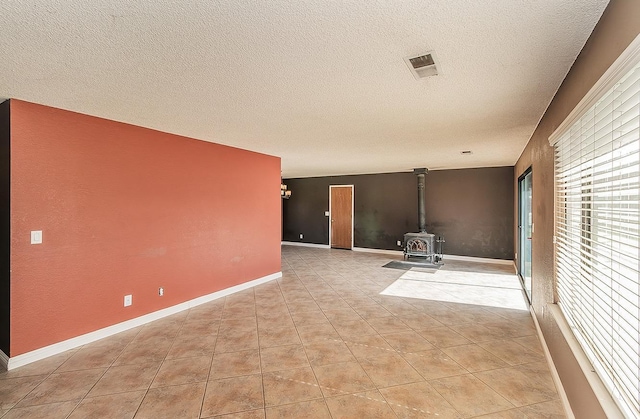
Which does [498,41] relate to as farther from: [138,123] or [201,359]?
[138,123]

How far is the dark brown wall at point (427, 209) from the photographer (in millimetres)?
7145

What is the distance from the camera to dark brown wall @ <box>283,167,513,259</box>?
→ 23.4ft

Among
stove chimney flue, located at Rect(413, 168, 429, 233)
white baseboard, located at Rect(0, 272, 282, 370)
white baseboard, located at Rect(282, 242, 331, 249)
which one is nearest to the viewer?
white baseboard, located at Rect(0, 272, 282, 370)

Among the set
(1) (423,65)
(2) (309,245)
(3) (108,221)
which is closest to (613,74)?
(1) (423,65)

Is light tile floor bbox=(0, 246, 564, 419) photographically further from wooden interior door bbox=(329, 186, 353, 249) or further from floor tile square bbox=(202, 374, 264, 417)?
wooden interior door bbox=(329, 186, 353, 249)

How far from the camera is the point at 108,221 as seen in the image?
3.29 meters

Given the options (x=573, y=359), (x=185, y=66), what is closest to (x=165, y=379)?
(x=185, y=66)

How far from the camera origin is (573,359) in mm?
1875

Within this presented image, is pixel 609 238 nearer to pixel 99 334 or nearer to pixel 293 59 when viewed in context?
pixel 293 59

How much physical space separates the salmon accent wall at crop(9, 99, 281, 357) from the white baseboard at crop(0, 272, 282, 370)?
0.17 feet

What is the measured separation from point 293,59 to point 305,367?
2.38 meters

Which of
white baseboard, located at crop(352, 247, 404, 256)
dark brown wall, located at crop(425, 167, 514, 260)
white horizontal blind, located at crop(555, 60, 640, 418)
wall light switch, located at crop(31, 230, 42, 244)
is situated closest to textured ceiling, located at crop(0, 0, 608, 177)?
white horizontal blind, located at crop(555, 60, 640, 418)

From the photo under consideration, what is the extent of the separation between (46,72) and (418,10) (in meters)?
2.43

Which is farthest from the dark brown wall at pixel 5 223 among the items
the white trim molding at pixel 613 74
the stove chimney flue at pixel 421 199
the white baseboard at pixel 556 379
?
the stove chimney flue at pixel 421 199
